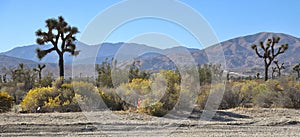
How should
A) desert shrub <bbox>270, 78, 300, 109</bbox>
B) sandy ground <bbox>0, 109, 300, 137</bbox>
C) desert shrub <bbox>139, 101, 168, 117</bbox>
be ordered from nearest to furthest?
sandy ground <bbox>0, 109, 300, 137</bbox> → desert shrub <bbox>139, 101, 168, 117</bbox> → desert shrub <bbox>270, 78, 300, 109</bbox>

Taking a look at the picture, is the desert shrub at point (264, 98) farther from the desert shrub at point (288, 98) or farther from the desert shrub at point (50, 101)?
the desert shrub at point (50, 101)

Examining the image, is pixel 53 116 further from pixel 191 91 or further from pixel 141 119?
pixel 191 91

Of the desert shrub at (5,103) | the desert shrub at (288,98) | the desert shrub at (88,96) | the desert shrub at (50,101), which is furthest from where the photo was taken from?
the desert shrub at (288,98)

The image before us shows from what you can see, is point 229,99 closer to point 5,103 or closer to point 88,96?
point 88,96

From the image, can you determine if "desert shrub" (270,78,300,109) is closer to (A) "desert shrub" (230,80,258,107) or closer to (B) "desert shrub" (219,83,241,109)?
(A) "desert shrub" (230,80,258,107)

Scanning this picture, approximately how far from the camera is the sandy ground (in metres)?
11.2

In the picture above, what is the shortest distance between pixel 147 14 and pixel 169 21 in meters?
0.63

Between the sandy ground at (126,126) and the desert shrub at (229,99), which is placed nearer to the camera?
the sandy ground at (126,126)

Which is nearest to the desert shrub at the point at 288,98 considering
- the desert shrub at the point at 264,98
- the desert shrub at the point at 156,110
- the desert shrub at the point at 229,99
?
the desert shrub at the point at 264,98

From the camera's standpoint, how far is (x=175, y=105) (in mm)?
16016

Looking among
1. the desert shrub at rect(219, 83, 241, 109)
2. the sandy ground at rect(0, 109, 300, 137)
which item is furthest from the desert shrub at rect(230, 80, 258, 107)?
the sandy ground at rect(0, 109, 300, 137)

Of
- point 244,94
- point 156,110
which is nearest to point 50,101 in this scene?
point 156,110

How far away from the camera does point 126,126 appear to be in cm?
1238

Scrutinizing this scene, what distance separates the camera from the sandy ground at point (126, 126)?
36.7 ft
